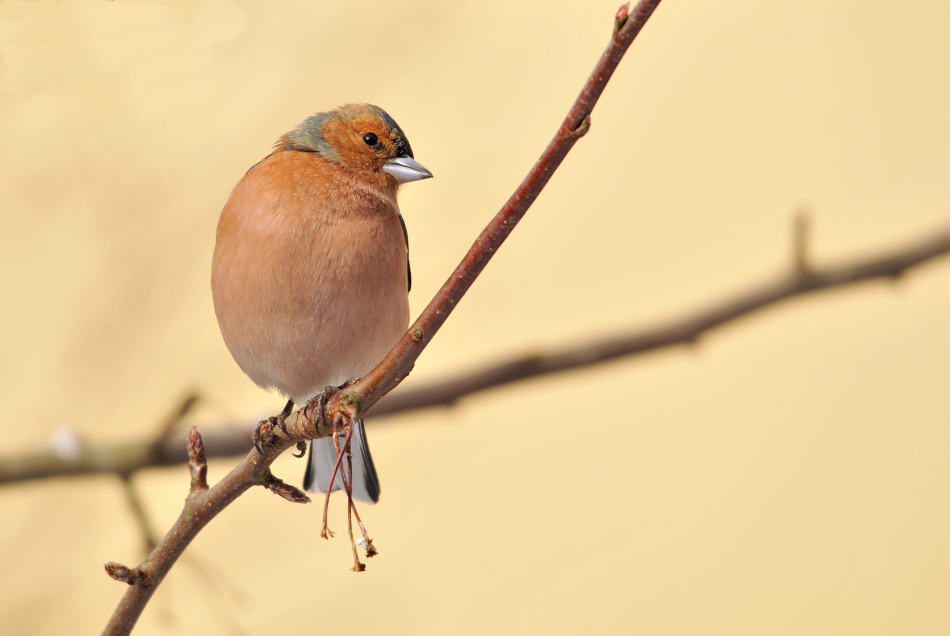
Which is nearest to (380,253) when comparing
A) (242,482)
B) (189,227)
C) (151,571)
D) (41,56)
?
(242,482)

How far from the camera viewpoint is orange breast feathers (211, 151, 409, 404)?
0.99 meters

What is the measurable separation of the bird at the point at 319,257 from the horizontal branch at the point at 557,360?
362 millimetres

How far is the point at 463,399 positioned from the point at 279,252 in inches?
23.4

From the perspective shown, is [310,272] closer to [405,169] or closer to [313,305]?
[313,305]

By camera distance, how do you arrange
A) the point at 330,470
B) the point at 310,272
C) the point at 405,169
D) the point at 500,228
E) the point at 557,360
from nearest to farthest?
the point at 500,228
the point at 310,272
the point at 405,169
the point at 330,470
the point at 557,360

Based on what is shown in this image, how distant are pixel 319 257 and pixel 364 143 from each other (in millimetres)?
227

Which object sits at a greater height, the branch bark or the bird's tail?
the bird's tail

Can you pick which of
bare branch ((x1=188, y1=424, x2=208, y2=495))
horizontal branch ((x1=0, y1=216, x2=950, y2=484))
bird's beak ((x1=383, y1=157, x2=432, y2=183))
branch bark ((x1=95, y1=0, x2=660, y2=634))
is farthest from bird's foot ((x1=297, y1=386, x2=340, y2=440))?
horizontal branch ((x1=0, y1=216, x2=950, y2=484))

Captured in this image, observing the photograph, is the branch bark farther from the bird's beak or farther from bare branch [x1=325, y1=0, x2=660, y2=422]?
the bird's beak

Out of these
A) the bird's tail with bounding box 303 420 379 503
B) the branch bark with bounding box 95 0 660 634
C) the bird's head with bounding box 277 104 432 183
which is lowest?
the branch bark with bounding box 95 0 660 634

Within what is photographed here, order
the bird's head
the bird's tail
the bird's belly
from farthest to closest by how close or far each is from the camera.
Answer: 1. the bird's tail
2. the bird's head
3. the bird's belly

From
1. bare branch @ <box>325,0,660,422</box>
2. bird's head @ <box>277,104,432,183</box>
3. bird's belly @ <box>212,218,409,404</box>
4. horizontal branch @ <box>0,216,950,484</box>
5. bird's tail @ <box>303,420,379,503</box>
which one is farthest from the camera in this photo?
horizontal branch @ <box>0,216,950,484</box>

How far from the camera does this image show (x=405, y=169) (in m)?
1.11

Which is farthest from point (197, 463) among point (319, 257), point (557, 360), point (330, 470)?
point (557, 360)
